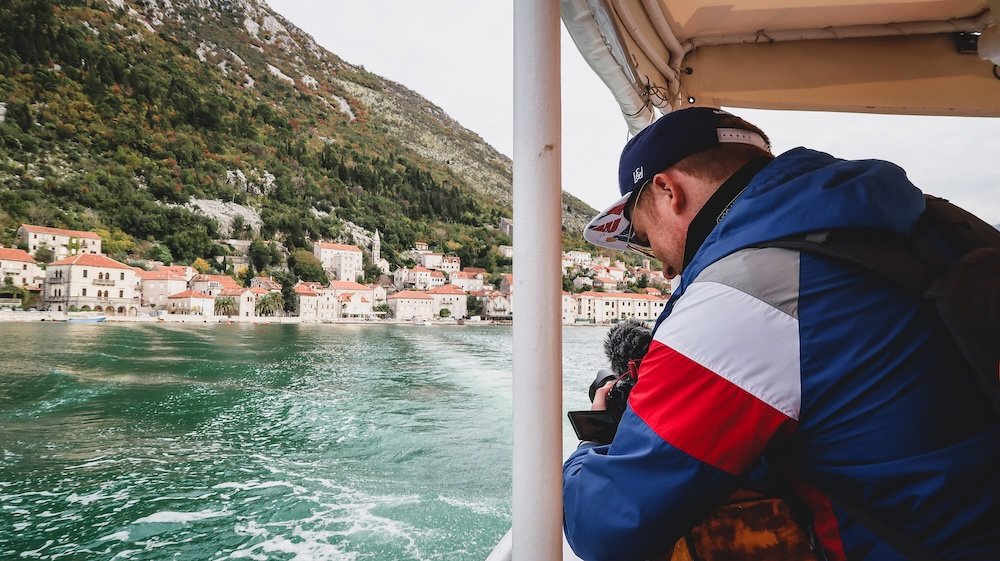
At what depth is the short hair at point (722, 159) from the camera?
54cm

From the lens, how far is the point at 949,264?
14.0 inches

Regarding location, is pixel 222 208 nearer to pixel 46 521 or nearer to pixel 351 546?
pixel 46 521

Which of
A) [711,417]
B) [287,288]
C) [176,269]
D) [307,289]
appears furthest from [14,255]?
[711,417]

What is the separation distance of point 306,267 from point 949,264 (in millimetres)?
31794

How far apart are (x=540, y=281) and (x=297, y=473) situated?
36.9 feet

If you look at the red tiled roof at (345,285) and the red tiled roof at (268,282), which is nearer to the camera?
the red tiled roof at (268,282)

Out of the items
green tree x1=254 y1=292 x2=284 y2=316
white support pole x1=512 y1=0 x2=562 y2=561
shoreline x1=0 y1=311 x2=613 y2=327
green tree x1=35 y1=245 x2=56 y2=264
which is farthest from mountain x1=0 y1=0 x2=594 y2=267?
white support pole x1=512 y1=0 x2=562 y2=561

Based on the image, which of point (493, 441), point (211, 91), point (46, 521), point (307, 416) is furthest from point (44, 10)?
point (493, 441)

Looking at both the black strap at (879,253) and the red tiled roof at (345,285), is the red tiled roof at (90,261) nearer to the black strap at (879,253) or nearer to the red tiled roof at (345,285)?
the red tiled roof at (345,285)

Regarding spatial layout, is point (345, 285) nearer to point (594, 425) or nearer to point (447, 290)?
point (447, 290)

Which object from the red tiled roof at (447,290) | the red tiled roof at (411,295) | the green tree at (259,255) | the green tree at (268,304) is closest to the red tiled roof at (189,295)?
the green tree at (268,304)

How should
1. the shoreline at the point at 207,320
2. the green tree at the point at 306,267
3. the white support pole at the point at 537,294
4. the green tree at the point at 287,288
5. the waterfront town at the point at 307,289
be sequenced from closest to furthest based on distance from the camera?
the white support pole at the point at 537,294 < the waterfront town at the point at 307,289 < the shoreline at the point at 207,320 < the green tree at the point at 287,288 < the green tree at the point at 306,267

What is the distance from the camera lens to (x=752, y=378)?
0.38m

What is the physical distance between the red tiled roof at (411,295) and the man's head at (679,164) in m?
31.6
